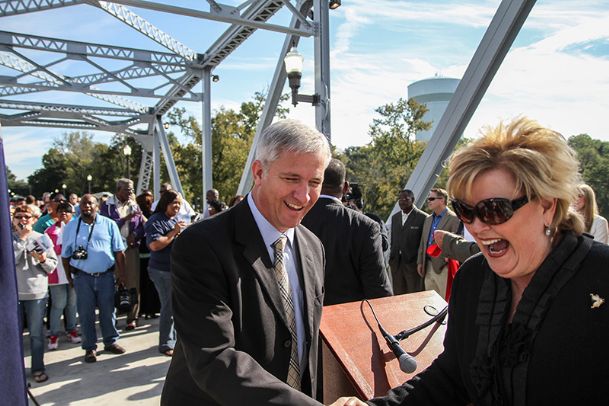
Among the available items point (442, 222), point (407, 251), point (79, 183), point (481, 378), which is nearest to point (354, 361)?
point (481, 378)

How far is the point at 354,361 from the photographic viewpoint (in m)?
1.58

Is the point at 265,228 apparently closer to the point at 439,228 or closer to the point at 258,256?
the point at 258,256

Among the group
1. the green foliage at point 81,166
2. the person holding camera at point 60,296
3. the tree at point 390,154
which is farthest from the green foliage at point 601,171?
the green foliage at point 81,166

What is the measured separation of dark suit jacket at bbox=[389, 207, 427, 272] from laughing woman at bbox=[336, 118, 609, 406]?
5256 mm

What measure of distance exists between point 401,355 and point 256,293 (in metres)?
0.61

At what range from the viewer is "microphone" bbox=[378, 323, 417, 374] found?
1.56 meters

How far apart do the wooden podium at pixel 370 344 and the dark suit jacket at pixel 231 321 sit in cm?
9

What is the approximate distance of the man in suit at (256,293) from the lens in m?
1.37

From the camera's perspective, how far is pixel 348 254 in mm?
3096

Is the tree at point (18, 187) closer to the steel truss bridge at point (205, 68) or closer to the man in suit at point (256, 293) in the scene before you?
the steel truss bridge at point (205, 68)

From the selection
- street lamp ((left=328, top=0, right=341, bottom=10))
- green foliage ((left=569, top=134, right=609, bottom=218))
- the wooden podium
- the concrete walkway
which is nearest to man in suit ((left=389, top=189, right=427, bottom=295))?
green foliage ((left=569, top=134, right=609, bottom=218))

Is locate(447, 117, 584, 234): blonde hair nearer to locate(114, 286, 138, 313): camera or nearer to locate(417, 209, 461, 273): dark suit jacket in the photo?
locate(417, 209, 461, 273): dark suit jacket

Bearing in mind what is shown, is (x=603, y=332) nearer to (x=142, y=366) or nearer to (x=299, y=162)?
(x=299, y=162)

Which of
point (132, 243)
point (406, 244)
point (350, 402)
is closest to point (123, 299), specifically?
point (132, 243)
